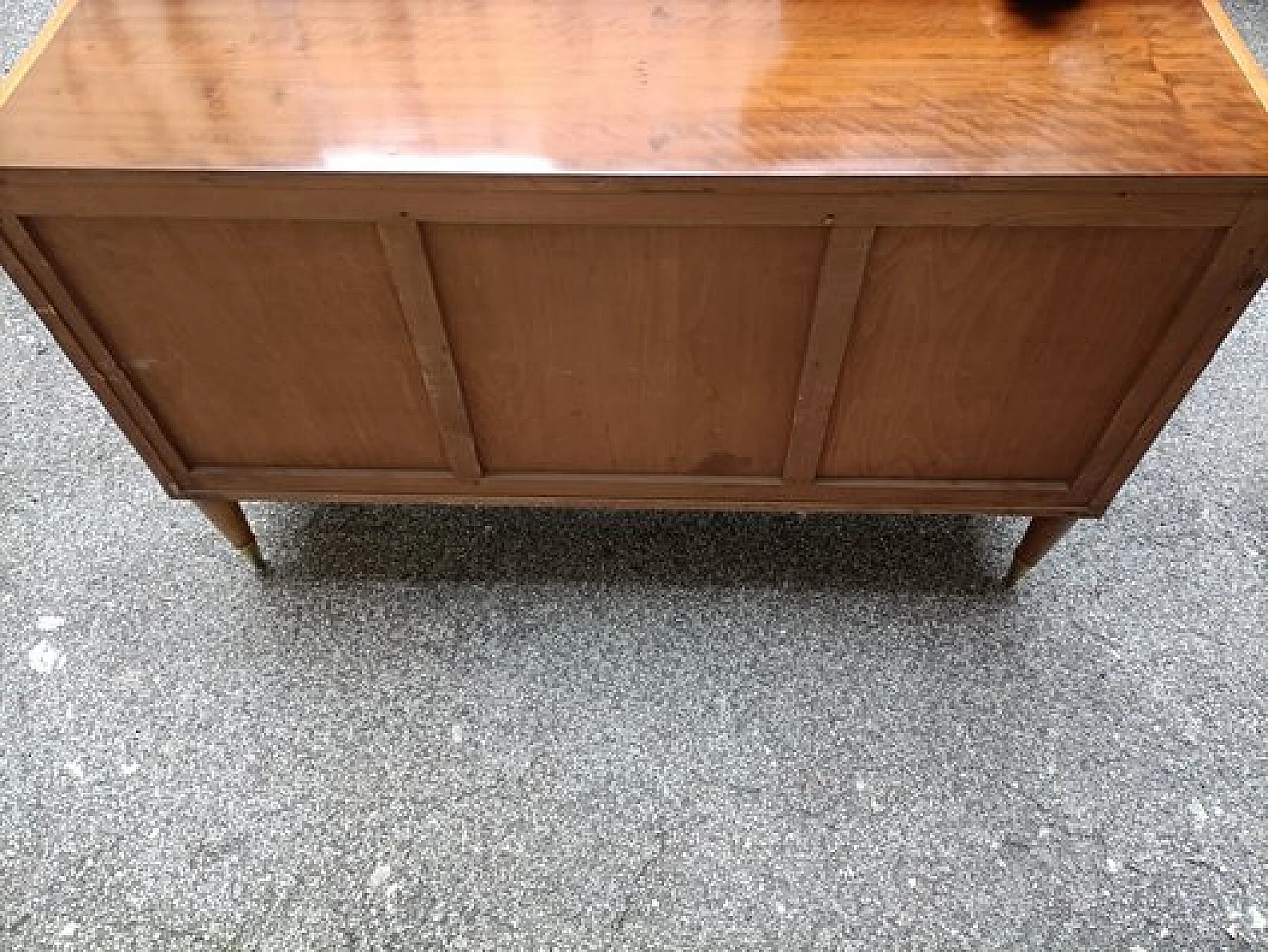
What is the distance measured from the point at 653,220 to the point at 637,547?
1.97 ft

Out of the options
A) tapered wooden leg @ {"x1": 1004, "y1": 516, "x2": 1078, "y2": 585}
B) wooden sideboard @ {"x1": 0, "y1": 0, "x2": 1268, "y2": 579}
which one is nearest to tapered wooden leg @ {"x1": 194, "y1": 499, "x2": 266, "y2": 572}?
wooden sideboard @ {"x1": 0, "y1": 0, "x2": 1268, "y2": 579}

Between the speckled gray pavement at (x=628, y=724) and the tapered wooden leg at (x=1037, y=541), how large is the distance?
58mm

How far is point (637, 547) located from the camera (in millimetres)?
1320

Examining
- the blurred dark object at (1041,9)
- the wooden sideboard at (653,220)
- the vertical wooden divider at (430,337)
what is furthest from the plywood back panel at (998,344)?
the vertical wooden divider at (430,337)

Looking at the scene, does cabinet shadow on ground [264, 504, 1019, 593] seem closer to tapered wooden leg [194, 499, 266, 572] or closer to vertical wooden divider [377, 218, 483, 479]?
tapered wooden leg [194, 499, 266, 572]

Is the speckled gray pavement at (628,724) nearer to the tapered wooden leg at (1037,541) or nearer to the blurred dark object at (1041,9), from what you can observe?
the tapered wooden leg at (1037,541)

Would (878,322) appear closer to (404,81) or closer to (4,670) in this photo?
(404,81)

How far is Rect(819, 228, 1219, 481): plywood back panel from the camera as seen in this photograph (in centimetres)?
83

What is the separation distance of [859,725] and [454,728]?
50 cm

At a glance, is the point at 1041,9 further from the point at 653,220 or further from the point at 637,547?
the point at 637,547

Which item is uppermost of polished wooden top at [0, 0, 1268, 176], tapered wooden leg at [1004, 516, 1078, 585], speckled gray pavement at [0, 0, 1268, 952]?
polished wooden top at [0, 0, 1268, 176]

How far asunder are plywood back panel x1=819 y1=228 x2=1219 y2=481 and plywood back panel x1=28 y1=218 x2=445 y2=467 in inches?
18.5

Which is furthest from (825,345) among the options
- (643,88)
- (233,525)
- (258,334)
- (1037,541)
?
(233,525)

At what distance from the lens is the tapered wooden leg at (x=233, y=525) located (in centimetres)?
118
